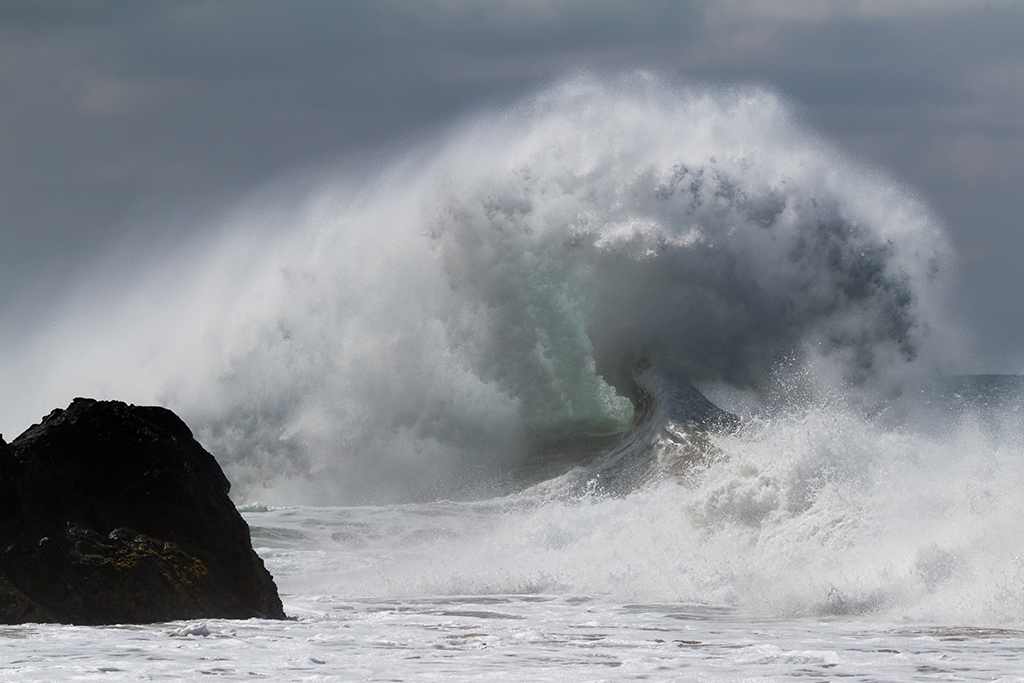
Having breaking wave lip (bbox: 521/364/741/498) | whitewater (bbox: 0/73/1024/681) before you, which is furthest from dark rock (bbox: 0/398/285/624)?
breaking wave lip (bbox: 521/364/741/498)

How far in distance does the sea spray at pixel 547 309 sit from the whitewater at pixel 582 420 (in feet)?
0.18

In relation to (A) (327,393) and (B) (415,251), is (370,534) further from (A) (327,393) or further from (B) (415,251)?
(B) (415,251)

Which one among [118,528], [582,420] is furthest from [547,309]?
[118,528]

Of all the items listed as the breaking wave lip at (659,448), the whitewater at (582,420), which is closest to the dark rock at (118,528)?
the whitewater at (582,420)

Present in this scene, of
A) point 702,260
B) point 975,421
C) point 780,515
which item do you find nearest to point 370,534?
point 780,515

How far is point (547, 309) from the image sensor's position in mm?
21094

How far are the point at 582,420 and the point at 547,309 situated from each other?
7.17ft

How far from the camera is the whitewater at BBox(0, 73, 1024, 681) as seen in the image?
773cm

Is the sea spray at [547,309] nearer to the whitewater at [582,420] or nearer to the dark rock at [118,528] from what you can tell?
the whitewater at [582,420]

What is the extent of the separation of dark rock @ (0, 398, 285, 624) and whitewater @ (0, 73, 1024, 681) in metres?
0.32

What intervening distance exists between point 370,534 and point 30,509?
6304mm

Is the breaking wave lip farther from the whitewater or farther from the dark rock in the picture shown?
the dark rock

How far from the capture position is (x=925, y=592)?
9.13 meters

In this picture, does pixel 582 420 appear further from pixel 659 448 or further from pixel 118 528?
pixel 118 528
